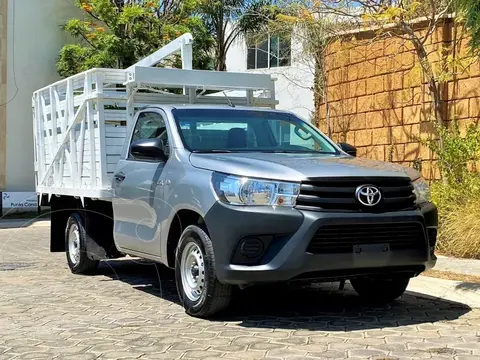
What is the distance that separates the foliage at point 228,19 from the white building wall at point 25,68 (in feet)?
17.6

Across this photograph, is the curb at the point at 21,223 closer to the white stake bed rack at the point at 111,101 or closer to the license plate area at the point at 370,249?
the white stake bed rack at the point at 111,101

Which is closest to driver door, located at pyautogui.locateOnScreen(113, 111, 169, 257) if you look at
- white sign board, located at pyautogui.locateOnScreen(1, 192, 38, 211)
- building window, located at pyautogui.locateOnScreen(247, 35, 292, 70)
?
white sign board, located at pyautogui.locateOnScreen(1, 192, 38, 211)

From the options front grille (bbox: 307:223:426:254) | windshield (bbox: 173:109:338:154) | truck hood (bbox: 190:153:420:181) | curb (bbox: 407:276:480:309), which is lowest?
curb (bbox: 407:276:480:309)

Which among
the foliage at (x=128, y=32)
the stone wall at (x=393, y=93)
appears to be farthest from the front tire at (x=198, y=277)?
the foliage at (x=128, y=32)

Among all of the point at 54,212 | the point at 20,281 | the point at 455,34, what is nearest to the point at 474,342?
the point at 20,281

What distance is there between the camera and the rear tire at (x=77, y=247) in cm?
931

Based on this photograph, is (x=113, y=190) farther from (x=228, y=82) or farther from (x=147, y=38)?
(x=147, y=38)

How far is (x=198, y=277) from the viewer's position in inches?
254

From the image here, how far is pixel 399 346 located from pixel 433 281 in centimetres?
269

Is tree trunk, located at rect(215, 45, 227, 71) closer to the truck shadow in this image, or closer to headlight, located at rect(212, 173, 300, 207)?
the truck shadow

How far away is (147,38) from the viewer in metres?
22.2

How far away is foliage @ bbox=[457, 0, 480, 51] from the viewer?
6.69m

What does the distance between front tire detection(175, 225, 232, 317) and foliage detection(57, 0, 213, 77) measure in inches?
638

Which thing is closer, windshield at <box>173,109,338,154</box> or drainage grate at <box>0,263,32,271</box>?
windshield at <box>173,109,338,154</box>
